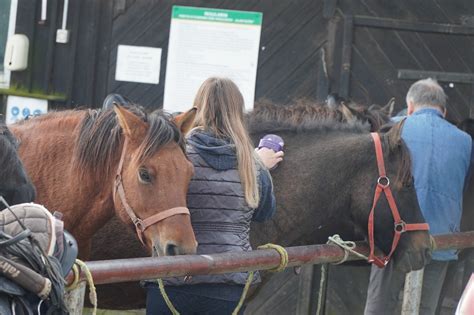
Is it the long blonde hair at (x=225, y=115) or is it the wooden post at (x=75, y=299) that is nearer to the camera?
the wooden post at (x=75, y=299)

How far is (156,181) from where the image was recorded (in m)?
4.18

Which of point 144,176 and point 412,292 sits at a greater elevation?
point 144,176

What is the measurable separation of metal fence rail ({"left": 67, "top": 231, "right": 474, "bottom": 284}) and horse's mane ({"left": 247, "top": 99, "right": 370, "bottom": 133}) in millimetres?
1008

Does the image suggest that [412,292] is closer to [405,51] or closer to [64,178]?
[64,178]

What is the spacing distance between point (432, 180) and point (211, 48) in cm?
247

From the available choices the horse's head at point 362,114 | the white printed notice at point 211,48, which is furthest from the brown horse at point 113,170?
the white printed notice at point 211,48

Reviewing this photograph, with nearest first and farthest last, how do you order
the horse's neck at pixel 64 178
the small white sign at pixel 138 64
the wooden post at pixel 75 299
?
the wooden post at pixel 75 299 → the horse's neck at pixel 64 178 → the small white sign at pixel 138 64

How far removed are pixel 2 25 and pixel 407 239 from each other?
422cm

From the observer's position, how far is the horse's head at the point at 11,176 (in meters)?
3.33

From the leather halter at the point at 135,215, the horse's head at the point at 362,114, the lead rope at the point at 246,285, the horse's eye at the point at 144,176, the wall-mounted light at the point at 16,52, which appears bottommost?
the lead rope at the point at 246,285

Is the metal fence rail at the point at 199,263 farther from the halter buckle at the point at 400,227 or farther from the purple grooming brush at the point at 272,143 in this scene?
the purple grooming brush at the point at 272,143

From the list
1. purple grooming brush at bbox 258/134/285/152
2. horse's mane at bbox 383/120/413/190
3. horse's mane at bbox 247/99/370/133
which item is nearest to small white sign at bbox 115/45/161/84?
horse's mane at bbox 247/99/370/133

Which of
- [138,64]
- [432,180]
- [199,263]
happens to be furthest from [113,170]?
[138,64]

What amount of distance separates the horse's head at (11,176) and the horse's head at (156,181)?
2.29ft
